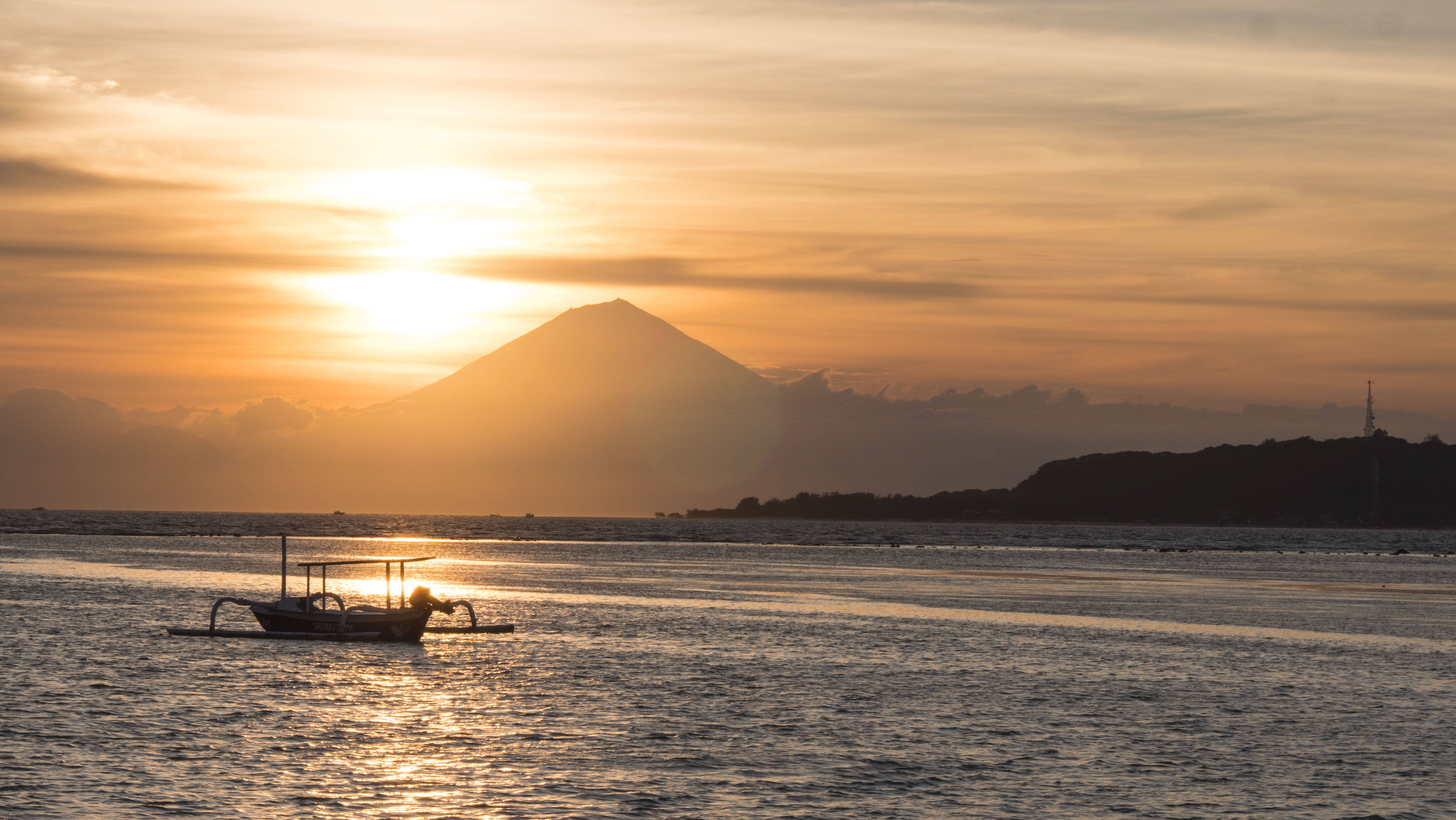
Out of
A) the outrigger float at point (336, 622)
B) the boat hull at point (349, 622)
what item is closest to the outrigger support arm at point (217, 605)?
the outrigger float at point (336, 622)

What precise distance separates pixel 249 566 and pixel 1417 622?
10875 centimetres

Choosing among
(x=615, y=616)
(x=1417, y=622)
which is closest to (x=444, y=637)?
(x=615, y=616)

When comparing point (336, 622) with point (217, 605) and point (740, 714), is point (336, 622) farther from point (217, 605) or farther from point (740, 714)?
point (740, 714)

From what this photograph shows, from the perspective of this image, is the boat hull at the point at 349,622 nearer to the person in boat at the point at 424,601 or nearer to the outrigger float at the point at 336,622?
the outrigger float at the point at 336,622

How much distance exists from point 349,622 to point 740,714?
31.2 meters

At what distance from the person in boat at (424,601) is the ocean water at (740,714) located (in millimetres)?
2217

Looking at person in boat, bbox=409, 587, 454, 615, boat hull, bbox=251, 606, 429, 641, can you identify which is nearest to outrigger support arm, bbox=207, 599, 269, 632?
boat hull, bbox=251, 606, 429, 641

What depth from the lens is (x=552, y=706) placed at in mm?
41812

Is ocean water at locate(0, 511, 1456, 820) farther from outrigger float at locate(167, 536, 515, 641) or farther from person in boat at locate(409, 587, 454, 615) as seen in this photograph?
person in boat at locate(409, 587, 454, 615)

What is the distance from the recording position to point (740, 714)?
4038 cm

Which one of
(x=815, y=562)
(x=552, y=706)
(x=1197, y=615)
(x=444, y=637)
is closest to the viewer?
(x=552, y=706)

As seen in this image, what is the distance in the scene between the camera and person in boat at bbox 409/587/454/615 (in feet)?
212

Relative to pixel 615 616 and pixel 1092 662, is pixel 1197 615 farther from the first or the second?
pixel 615 616

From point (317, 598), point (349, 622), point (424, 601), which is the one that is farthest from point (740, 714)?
point (317, 598)
